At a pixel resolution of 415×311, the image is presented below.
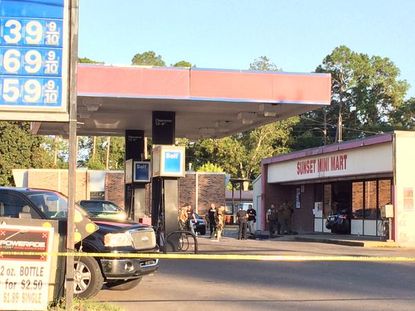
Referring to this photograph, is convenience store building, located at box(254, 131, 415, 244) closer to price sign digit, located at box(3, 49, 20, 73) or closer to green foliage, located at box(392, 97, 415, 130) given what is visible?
price sign digit, located at box(3, 49, 20, 73)

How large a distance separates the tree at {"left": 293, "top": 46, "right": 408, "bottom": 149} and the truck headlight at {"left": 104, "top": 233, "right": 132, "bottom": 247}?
63.6 metres

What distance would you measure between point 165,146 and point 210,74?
9.72 ft

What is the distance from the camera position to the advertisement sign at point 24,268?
8352mm

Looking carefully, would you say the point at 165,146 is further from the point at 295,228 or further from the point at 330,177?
the point at 295,228

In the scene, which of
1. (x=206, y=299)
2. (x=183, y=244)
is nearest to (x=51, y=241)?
(x=206, y=299)

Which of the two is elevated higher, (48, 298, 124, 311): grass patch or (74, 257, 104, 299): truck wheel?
(74, 257, 104, 299): truck wheel

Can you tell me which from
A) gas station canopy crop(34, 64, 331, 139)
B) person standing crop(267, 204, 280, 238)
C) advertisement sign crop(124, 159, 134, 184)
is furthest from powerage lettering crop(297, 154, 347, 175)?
advertisement sign crop(124, 159, 134, 184)

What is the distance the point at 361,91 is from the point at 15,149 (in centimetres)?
4009

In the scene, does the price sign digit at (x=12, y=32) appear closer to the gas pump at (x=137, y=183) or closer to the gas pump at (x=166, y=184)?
the gas pump at (x=166, y=184)

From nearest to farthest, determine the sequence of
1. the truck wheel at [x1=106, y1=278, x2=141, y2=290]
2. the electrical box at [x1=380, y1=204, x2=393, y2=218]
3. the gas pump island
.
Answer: the truck wheel at [x1=106, y1=278, x2=141, y2=290] → the gas pump island → the electrical box at [x1=380, y1=204, x2=393, y2=218]

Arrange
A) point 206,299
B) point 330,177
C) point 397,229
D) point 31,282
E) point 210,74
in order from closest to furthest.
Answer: point 31,282 < point 206,299 < point 210,74 < point 397,229 < point 330,177

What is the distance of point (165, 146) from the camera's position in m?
20.9

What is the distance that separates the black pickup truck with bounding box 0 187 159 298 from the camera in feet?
32.9

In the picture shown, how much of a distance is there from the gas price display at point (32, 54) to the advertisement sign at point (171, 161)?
12140 mm
